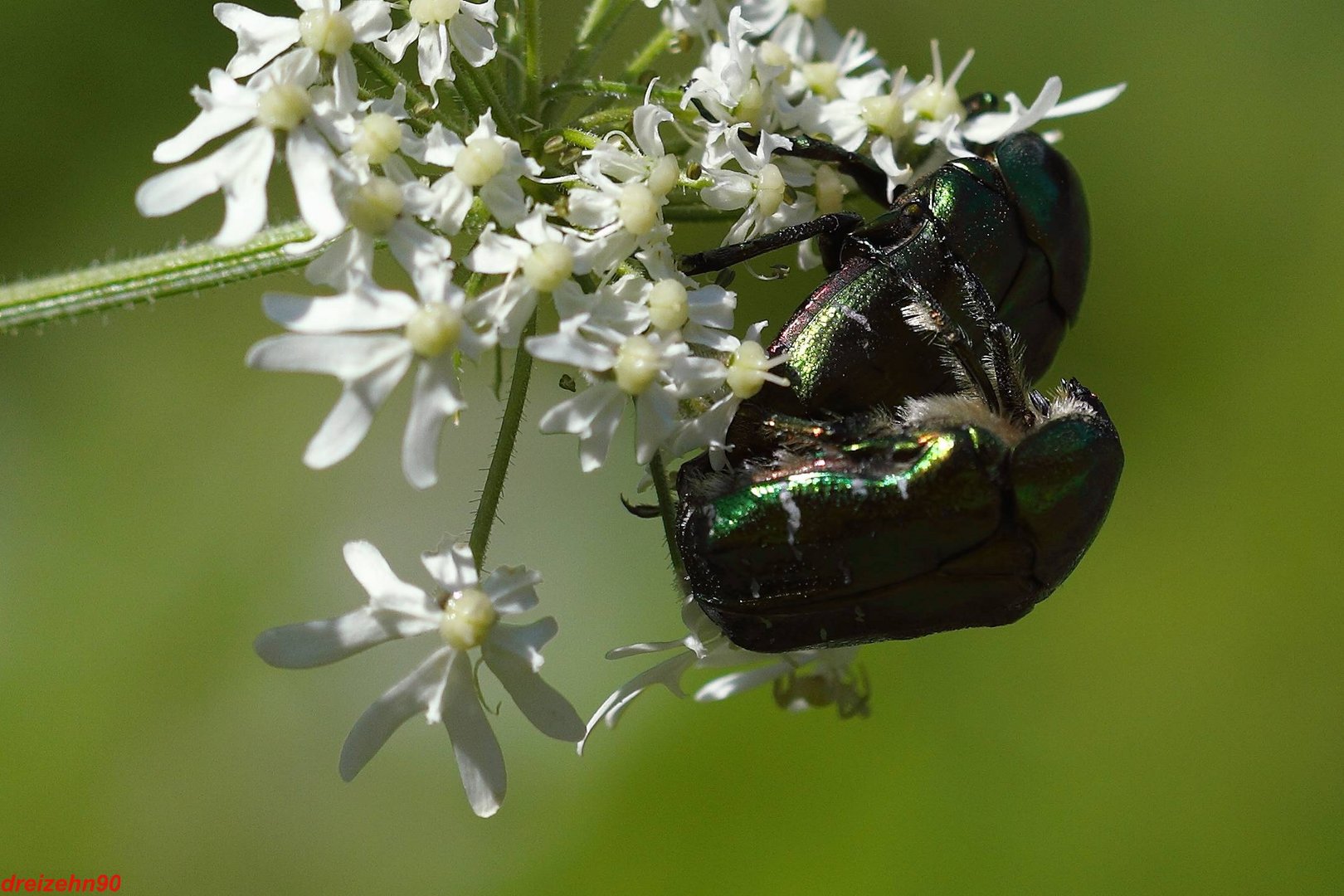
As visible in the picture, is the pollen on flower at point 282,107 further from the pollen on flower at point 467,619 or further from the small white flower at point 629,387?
the pollen on flower at point 467,619

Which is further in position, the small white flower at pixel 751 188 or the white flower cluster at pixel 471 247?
the small white flower at pixel 751 188

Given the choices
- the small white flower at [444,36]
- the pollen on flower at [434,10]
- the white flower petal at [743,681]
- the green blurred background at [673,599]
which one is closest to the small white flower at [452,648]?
the white flower petal at [743,681]

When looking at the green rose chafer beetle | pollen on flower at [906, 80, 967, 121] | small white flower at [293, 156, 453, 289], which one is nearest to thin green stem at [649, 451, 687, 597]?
the green rose chafer beetle

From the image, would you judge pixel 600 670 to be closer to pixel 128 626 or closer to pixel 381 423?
pixel 381 423

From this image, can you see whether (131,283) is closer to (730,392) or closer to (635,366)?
(635,366)

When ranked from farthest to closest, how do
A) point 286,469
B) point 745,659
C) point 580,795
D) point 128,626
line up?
point 286,469, point 128,626, point 580,795, point 745,659

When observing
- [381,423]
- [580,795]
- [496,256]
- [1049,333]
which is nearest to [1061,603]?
[580,795]
